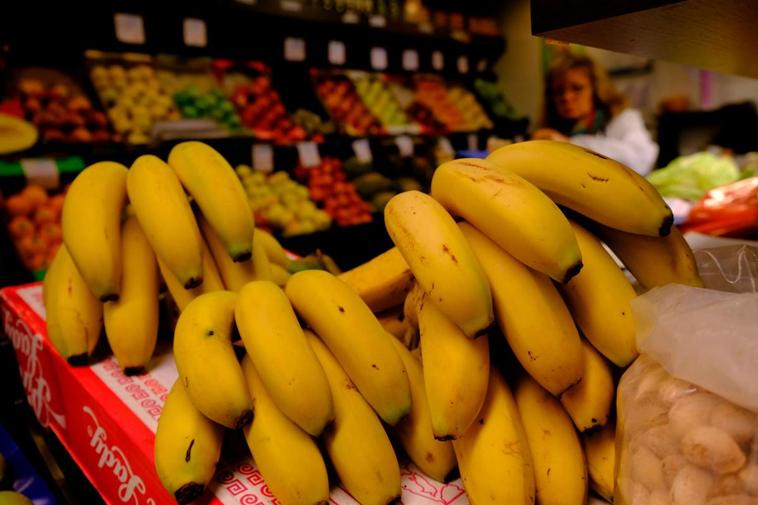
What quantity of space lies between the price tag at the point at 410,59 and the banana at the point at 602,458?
3.99 metres

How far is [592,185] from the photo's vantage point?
0.70m

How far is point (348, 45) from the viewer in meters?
4.15

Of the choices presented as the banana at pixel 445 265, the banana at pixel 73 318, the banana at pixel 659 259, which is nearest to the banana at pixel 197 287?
the banana at pixel 73 318

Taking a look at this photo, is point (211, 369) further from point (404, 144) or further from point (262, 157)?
point (404, 144)

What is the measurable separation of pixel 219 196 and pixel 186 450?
17.5 inches

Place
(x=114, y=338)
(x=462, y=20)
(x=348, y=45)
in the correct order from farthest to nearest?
(x=462, y=20) → (x=348, y=45) → (x=114, y=338)

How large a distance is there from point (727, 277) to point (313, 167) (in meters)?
2.92

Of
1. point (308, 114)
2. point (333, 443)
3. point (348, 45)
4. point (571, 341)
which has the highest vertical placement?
point (348, 45)

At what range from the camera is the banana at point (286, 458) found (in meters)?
0.66

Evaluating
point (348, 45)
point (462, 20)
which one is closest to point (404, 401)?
point (348, 45)

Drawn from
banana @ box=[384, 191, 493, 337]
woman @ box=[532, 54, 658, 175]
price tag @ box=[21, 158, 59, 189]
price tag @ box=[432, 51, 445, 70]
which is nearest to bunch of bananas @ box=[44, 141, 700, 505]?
banana @ box=[384, 191, 493, 337]

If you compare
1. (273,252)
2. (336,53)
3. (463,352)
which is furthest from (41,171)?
(463,352)

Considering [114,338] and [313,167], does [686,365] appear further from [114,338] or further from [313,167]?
[313,167]

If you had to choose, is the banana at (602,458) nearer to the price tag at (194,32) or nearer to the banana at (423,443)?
the banana at (423,443)
